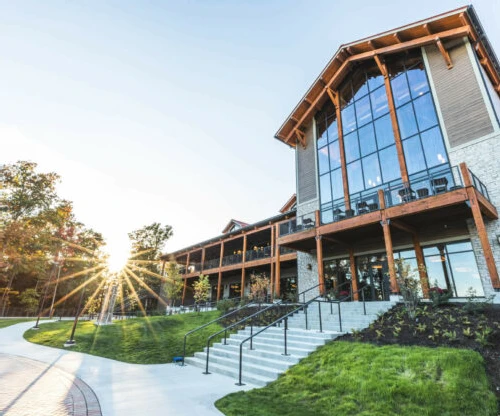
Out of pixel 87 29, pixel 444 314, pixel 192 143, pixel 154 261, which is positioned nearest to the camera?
pixel 444 314

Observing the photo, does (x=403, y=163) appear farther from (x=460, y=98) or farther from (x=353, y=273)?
(x=353, y=273)

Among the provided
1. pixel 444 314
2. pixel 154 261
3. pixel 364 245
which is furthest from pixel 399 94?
pixel 154 261

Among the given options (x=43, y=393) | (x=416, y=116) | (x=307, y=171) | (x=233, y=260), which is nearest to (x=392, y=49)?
(x=416, y=116)

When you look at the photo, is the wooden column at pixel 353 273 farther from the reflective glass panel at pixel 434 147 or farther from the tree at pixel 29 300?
the tree at pixel 29 300

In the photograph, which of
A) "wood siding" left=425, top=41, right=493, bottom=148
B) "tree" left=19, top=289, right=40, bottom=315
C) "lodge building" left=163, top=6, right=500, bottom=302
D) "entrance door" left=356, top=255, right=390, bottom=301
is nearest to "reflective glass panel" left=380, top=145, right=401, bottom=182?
"lodge building" left=163, top=6, right=500, bottom=302

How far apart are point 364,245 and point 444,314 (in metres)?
6.45

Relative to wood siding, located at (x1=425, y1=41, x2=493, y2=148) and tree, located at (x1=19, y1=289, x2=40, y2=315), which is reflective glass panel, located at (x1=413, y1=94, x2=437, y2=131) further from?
tree, located at (x1=19, y1=289, x2=40, y2=315)

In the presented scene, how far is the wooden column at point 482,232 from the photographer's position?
28.4 feet

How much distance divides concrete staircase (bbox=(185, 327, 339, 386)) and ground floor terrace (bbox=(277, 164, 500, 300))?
335 centimetres

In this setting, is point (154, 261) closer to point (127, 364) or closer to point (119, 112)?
point (119, 112)

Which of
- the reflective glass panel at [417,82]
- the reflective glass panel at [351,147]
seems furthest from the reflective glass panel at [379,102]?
the reflective glass panel at [351,147]

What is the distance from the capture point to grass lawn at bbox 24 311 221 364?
1011cm

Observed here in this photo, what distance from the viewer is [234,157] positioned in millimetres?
23297

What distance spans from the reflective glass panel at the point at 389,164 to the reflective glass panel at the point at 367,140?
79 centimetres
